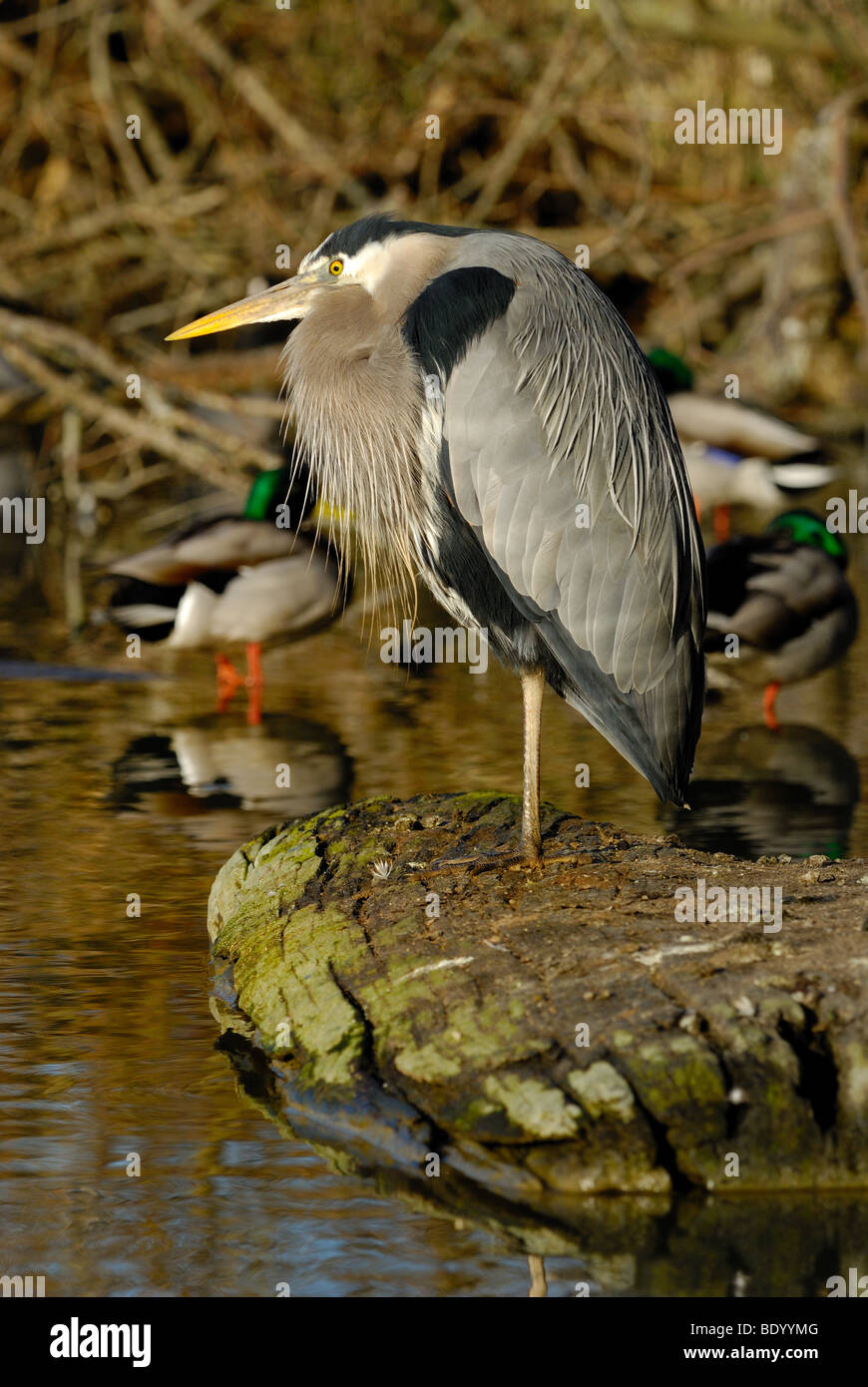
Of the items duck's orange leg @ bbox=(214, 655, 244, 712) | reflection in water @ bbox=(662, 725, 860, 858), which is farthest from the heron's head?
duck's orange leg @ bbox=(214, 655, 244, 712)

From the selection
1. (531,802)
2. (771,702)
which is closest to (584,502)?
(531,802)

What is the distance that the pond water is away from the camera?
3824mm

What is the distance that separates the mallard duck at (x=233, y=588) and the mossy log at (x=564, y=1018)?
379 cm

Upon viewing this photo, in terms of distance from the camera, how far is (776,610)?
8664 mm

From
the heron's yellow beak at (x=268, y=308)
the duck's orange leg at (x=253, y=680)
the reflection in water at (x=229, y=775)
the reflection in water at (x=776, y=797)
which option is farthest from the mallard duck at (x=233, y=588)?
the heron's yellow beak at (x=268, y=308)

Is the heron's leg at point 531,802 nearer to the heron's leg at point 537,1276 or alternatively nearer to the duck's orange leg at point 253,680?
the heron's leg at point 537,1276

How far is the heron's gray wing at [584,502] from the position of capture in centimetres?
536

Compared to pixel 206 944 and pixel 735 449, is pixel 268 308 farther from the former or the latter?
pixel 735 449

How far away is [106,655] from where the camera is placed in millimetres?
10141

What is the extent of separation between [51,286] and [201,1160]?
497 inches

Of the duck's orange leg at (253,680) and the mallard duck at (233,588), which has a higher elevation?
the mallard duck at (233,588)
